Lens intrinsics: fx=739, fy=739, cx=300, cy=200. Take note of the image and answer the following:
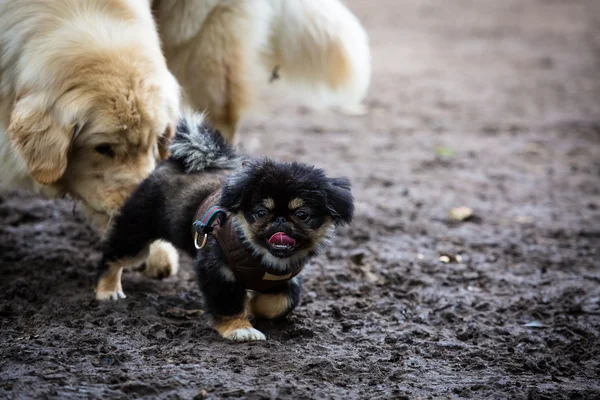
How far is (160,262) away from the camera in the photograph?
4.73m

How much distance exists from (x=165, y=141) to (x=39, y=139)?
80cm

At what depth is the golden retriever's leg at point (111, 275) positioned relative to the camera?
4.17 m

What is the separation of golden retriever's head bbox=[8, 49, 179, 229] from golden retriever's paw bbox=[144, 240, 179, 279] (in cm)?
51

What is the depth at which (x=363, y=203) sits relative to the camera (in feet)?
21.1

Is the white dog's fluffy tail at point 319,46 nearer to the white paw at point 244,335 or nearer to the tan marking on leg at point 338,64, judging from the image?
the tan marking on leg at point 338,64

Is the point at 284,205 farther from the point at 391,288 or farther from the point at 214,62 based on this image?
the point at 214,62

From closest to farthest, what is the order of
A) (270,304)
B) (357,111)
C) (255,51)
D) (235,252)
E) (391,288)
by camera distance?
(235,252) → (270,304) → (391,288) → (255,51) → (357,111)

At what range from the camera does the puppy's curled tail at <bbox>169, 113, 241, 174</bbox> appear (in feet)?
13.1

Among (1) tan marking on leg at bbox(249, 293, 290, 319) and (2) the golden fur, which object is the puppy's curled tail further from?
(1) tan marking on leg at bbox(249, 293, 290, 319)

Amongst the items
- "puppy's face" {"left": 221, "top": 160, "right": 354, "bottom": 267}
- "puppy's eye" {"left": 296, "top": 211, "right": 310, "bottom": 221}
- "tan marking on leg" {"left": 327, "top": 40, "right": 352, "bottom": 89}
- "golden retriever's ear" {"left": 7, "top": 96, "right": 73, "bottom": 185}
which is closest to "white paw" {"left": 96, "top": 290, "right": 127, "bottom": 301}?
"golden retriever's ear" {"left": 7, "top": 96, "right": 73, "bottom": 185}

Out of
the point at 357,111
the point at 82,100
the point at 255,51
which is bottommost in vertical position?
the point at 357,111

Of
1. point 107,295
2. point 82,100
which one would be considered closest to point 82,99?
point 82,100

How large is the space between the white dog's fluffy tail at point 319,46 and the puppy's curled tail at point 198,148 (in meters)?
2.19

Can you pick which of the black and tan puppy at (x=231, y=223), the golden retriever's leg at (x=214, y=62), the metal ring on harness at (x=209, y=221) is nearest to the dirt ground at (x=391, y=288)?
the black and tan puppy at (x=231, y=223)
